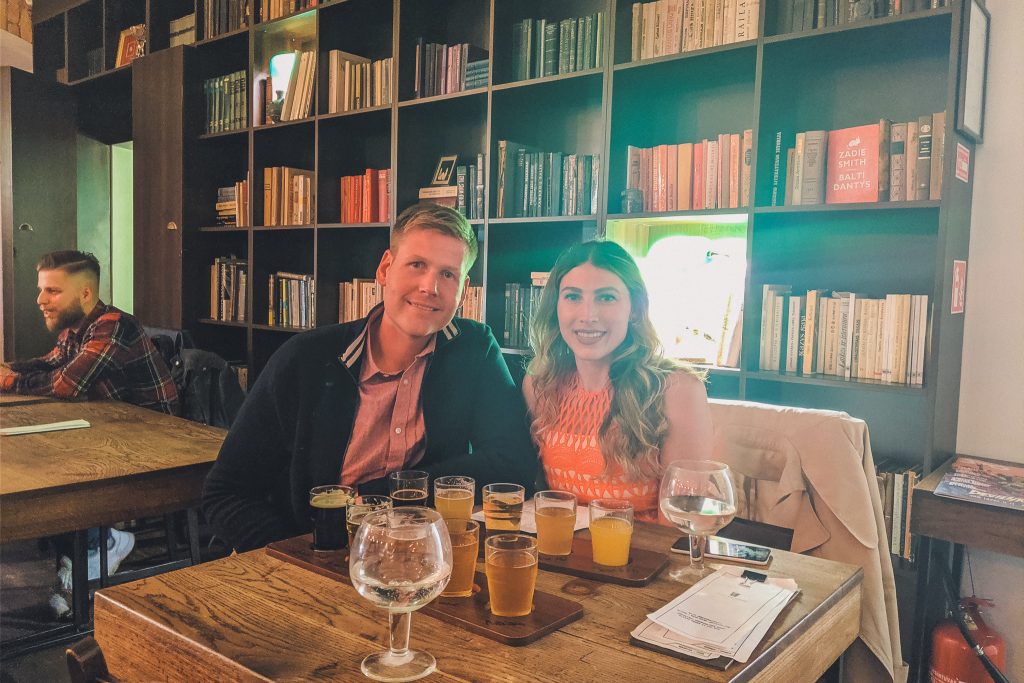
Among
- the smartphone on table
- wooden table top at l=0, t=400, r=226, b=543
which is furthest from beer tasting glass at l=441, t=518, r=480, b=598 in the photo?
wooden table top at l=0, t=400, r=226, b=543

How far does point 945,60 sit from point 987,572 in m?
1.54

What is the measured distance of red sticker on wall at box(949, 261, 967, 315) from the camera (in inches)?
84.4

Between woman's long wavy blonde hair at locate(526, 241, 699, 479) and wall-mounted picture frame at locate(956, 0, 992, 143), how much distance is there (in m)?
1.01

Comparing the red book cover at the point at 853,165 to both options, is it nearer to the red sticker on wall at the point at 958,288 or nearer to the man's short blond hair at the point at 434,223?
the red sticker on wall at the point at 958,288

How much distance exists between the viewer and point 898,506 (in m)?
2.14

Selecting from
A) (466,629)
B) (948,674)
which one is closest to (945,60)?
(948,674)

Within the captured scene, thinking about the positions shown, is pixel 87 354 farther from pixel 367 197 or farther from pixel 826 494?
pixel 826 494

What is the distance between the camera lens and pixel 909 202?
6.88 feet

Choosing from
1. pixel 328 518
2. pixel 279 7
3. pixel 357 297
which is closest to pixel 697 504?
pixel 328 518

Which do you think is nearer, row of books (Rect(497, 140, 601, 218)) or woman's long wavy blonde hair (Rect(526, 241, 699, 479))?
woman's long wavy blonde hair (Rect(526, 241, 699, 479))

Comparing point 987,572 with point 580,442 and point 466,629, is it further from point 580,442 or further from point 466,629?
point 466,629

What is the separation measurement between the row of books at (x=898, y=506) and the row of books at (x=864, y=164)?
30.5 inches

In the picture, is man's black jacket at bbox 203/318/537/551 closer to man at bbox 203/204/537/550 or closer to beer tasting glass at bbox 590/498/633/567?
man at bbox 203/204/537/550

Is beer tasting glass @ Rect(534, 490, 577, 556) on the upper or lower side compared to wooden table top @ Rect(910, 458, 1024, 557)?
upper
